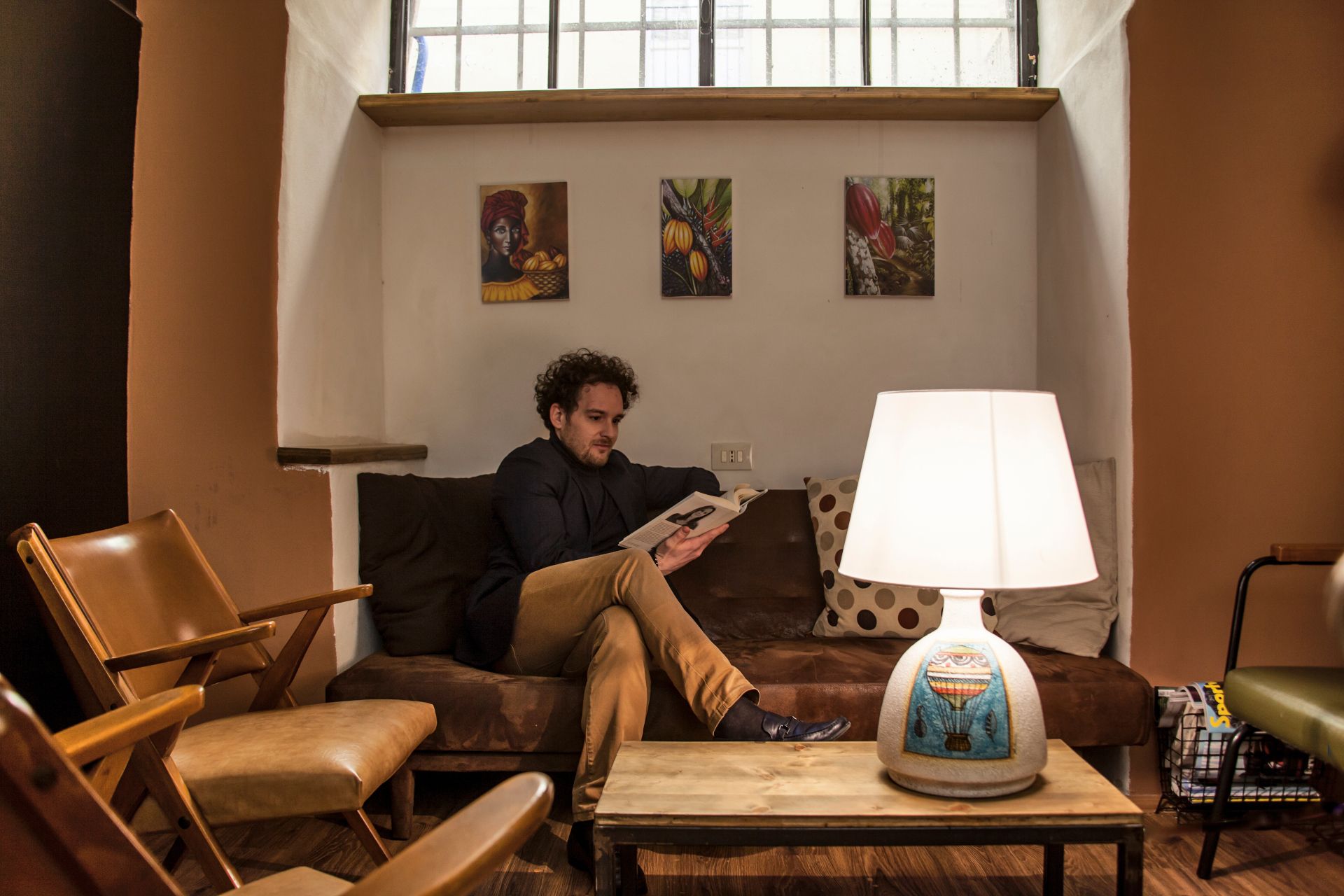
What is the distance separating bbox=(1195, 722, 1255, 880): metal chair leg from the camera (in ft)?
7.14

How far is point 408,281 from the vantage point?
351 cm

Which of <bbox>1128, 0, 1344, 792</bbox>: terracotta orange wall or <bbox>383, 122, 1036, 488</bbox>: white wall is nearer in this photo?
<bbox>1128, 0, 1344, 792</bbox>: terracotta orange wall

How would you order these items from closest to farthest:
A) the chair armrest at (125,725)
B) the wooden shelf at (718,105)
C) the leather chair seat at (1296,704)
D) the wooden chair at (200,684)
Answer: the chair armrest at (125,725), the wooden chair at (200,684), the leather chair seat at (1296,704), the wooden shelf at (718,105)

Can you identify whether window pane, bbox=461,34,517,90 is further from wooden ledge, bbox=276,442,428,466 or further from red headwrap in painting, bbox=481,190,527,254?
wooden ledge, bbox=276,442,428,466

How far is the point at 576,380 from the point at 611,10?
1.60 metres

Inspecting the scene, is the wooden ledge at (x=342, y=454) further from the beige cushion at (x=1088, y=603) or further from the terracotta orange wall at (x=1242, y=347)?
the terracotta orange wall at (x=1242, y=347)

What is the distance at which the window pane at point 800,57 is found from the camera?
356 centimetres

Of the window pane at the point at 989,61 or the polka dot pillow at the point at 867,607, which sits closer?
the polka dot pillow at the point at 867,607

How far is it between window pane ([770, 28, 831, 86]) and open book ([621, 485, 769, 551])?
181 cm

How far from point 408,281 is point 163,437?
1.32 meters

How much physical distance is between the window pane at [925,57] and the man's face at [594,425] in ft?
5.67

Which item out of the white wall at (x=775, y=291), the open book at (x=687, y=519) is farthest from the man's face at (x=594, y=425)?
the white wall at (x=775, y=291)

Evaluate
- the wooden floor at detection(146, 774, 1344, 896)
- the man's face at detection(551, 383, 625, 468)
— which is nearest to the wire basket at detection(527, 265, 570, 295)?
the man's face at detection(551, 383, 625, 468)

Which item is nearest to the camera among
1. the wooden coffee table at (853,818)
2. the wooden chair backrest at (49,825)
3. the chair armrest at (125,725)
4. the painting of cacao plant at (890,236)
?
the wooden chair backrest at (49,825)
